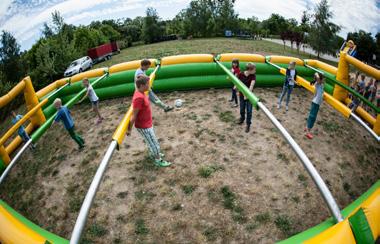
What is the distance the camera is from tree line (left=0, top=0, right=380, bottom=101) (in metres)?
14.7

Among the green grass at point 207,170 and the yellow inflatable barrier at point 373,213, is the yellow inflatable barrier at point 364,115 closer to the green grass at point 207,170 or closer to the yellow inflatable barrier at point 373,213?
the green grass at point 207,170

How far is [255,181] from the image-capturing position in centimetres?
414

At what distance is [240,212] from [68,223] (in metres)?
→ 2.58

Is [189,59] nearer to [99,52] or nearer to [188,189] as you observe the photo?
[188,189]

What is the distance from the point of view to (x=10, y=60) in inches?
556

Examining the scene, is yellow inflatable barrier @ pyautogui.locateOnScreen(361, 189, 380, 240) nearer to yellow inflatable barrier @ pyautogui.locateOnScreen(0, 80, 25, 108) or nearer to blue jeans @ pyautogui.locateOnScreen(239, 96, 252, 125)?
blue jeans @ pyautogui.locateOnScreen(239, 96, 252, 125)

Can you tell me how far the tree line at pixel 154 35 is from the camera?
1470 centimetres

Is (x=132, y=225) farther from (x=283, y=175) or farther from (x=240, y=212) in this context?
(x=283, y=175)

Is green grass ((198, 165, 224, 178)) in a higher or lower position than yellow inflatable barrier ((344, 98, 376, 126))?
higher

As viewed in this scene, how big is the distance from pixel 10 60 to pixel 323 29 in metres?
25.1

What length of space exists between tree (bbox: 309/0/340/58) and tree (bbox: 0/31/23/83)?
2417 cm

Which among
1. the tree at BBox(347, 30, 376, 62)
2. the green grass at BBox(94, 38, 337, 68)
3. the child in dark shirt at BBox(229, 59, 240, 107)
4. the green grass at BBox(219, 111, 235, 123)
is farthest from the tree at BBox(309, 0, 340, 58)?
the green grass at BBox(219, 111, 235, 123)

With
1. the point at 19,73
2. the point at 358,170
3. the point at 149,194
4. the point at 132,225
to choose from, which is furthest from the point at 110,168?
the point at 19,73

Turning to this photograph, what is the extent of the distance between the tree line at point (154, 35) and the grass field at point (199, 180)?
938 centimetres
